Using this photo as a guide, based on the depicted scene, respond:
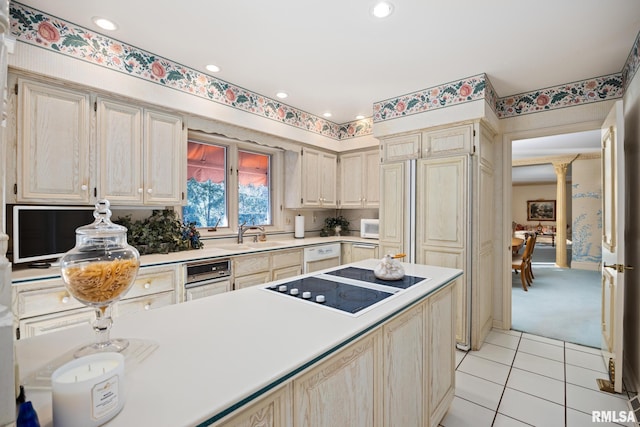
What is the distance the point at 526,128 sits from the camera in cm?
333

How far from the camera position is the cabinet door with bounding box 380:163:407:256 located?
3445 mm

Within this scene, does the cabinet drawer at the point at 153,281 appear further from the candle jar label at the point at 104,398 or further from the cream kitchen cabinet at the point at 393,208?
the cream kitchen cabinet at the point at 393,208

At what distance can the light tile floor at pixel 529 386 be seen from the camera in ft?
6.69

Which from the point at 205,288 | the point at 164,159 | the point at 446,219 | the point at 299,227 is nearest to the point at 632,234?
the point at 446,219

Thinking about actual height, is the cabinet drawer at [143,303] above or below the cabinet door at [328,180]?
below

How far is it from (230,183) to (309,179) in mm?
1102

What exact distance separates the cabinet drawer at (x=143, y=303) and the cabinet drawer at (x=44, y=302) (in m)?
0.26

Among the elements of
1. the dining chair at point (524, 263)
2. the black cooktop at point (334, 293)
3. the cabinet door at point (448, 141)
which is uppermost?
the cabinet door at point (448, 141)

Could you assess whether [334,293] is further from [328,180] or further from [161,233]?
[328,180]

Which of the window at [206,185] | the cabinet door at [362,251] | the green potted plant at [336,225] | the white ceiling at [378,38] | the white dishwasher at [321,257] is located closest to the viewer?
the white ceiling at [378,38]

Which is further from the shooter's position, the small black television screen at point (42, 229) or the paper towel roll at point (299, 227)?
the paper towel roll at point (299, 227)

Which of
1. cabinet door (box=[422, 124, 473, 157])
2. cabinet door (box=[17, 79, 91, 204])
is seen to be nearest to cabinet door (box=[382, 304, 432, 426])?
cabinet door (box=[422, 124, 473, 157])

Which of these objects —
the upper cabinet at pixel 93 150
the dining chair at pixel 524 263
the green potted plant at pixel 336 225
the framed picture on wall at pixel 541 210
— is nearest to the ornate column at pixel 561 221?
the dining chair at pixel 524 263

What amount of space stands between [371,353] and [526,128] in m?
3.30
